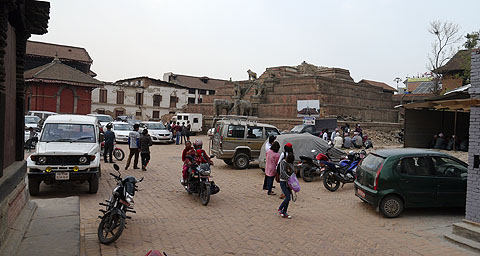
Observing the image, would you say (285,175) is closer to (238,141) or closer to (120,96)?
(238,141)

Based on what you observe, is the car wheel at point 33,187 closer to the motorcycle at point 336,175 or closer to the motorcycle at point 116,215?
the motorcycle at point 116,215

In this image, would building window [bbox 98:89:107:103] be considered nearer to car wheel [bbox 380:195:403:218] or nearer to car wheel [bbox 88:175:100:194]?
car wheel [bbox 88:175:100:194]

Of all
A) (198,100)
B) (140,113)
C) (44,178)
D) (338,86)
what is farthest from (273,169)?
(198,100)

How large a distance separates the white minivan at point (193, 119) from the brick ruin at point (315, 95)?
360 cm

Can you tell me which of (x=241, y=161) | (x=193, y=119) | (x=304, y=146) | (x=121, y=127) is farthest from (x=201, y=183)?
(x=193, y=119)

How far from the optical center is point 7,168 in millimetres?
5504

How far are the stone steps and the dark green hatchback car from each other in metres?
1.41

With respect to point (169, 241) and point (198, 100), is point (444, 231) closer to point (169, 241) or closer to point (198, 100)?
point (169, 241)

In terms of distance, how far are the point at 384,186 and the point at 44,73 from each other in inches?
1559

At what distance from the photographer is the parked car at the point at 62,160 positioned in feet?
28.2

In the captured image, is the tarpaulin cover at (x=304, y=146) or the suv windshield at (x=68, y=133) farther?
the tarpaulin cover at (x=304, y=146)

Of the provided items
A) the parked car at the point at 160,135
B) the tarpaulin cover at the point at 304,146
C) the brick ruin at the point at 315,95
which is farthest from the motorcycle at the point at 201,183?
the brick ruin at the point at 315,95

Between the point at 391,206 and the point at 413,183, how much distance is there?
0.71 meters

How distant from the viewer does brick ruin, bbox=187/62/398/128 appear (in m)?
31.0
